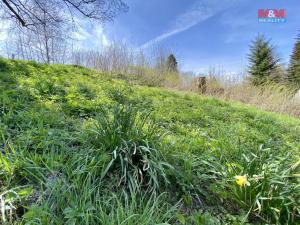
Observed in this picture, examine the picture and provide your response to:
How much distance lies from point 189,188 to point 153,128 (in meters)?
0.63

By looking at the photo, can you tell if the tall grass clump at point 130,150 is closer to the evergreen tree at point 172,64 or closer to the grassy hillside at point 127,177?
the grassy hillside at point 127,177

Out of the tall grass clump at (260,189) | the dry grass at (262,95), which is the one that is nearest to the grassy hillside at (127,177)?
the tall grass clump at (260,189)

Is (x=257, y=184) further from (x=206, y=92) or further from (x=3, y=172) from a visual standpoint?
(x=206, y=92)

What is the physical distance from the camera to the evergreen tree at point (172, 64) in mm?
11230

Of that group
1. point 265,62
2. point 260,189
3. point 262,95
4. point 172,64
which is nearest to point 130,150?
point 260,189

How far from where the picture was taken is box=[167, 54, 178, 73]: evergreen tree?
11.2 meters

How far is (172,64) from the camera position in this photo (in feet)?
37.4

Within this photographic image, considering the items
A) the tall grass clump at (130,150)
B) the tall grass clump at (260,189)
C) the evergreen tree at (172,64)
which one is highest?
the evergreen tree at (172,64)

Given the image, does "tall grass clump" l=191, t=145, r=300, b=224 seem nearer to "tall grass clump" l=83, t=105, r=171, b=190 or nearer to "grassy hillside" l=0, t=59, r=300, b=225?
"grassy hillside" l=0, t=59, r=300, b=225

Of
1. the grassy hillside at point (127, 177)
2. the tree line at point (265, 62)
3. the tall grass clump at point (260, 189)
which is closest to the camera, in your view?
the grassy hillside at point (127, 177)

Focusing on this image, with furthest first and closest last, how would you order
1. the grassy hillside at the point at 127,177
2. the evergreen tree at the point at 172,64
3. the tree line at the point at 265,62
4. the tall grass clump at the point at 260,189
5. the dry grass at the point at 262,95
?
the tree line at the point at 265,62 < the evergreen tree at the point at 172,64 < the dry grass at the point at 262,95 < the tall grass clump at the point at 260,189 < the grassy hillside at the point at 127,177

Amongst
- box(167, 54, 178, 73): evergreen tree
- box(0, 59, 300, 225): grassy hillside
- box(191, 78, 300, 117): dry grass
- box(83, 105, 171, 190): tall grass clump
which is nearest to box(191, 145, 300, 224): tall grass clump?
box(0, 59, 300, 225): grassy hillside

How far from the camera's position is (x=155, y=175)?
5.44 feet

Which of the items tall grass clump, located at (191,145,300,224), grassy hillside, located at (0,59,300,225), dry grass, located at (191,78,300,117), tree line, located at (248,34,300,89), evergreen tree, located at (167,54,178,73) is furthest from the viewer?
tree line, located at (248,34,300,89)
